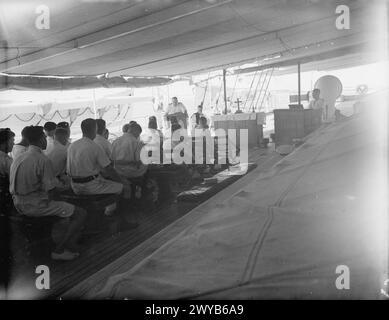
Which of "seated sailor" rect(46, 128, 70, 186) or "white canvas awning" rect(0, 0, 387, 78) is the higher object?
"white canvas awning" rect(0, 0, 387, 78)

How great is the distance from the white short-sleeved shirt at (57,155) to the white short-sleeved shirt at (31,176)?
93 centimetres

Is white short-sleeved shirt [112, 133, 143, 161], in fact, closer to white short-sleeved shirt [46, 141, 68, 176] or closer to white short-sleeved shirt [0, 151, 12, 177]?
white short-sleeved shirt [46, 141, 68, 176]

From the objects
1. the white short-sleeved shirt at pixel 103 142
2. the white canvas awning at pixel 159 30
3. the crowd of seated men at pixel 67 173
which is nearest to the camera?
the crowd of seated men at pixel 67 173

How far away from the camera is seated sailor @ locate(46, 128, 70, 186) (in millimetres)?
3422

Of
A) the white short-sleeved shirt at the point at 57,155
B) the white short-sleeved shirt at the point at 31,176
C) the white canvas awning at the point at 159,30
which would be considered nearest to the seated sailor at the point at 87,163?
the white short-sleeved shirt at the point at 57,155

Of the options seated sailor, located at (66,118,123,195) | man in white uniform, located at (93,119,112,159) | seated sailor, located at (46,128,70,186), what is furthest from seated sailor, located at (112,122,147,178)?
seated sailor, located at (66,118,123,195)

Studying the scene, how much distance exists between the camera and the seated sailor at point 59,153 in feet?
11.2

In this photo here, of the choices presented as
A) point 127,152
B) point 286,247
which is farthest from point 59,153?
point 286,247

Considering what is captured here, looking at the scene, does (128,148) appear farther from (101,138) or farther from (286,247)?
(286,247)

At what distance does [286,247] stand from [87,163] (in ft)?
6.37

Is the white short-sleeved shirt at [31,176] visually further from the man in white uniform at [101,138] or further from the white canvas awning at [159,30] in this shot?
the man in white uniform at [101,138]
